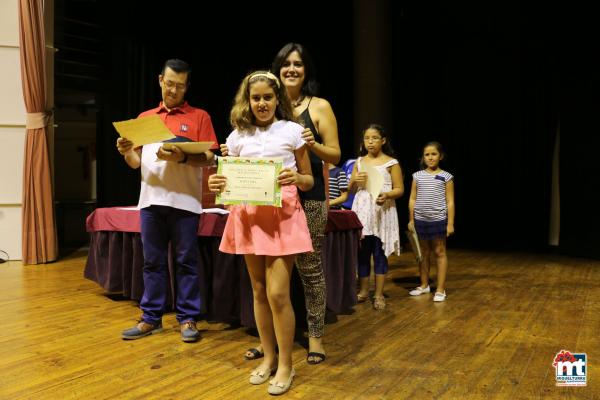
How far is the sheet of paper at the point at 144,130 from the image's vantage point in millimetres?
2326

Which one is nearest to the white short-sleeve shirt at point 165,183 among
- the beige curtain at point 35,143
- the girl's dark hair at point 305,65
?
the girl's dark hair at point 305,65

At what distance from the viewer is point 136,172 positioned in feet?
22.1

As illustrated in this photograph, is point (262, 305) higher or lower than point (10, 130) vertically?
lower

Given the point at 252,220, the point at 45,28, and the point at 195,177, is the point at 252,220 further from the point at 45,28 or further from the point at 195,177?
the point at 45,28

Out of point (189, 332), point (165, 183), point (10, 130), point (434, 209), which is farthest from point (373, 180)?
point (10, 130)

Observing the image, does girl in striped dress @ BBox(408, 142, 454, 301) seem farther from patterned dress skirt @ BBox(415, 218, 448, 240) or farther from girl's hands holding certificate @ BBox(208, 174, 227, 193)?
girl's hands holding certificate @ BBox(208, 174, 227, 193)

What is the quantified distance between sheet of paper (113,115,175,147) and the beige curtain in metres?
3.52

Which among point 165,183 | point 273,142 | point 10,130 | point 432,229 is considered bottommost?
point 432,229

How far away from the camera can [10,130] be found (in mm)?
5438

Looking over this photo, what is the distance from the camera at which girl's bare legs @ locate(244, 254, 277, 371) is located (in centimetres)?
205

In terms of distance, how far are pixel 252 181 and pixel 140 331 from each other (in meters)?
1.31

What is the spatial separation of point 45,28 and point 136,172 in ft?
6.60

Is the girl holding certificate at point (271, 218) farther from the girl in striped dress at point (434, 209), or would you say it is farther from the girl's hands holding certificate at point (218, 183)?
the girl in striped dress at point (434, 209)

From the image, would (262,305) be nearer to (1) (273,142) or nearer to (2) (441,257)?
(1) (273,142)
